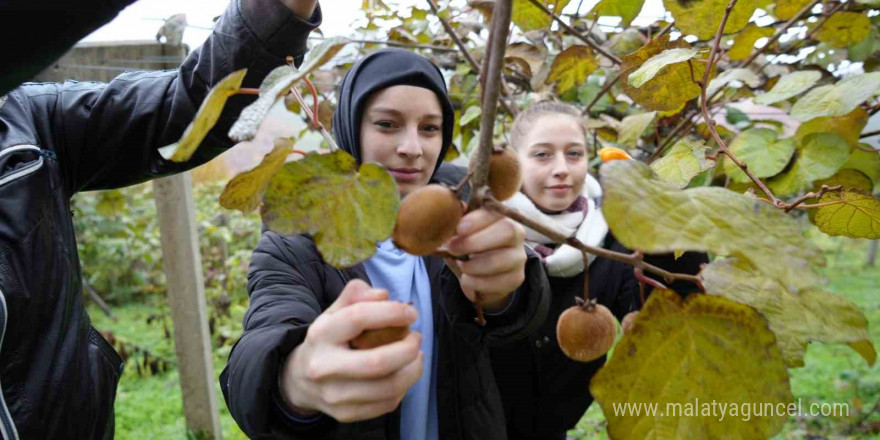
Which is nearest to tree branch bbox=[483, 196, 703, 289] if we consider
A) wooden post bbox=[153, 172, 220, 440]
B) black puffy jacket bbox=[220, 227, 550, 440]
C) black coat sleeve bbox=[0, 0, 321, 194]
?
black puffy jacket bbox=[220, 227, 550, 440]

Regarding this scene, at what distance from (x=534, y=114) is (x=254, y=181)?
0.91 meters

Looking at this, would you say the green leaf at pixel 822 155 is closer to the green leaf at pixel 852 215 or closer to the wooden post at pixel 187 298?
the green leaf at pixel 852 215

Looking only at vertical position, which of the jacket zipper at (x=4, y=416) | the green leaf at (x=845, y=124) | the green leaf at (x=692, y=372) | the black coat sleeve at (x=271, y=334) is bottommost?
the jacket zipper at (x=4, y=416)

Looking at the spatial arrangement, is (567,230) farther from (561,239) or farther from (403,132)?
(561,239)

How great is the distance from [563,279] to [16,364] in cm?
91

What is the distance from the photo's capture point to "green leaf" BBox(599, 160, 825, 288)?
1.02 feet

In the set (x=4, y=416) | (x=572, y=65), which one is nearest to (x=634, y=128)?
(x=572, y=65)

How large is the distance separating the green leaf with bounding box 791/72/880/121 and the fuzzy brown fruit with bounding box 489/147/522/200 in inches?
21.7

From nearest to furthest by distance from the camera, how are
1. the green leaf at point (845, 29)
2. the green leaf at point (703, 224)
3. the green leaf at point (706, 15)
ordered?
the green leaf at point (703, 224), the green leaf at point (706, 15), the green leaf at point (845, 29)

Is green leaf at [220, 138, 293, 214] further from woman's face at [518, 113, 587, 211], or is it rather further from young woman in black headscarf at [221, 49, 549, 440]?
woman's face at [518, 113, 587, 211]

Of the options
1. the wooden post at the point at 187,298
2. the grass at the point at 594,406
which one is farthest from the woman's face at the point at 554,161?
the grass at the point at 594,406

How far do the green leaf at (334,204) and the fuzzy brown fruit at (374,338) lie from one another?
0.24 feet

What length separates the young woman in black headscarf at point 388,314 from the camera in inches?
16.5

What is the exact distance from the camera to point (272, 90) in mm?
360
